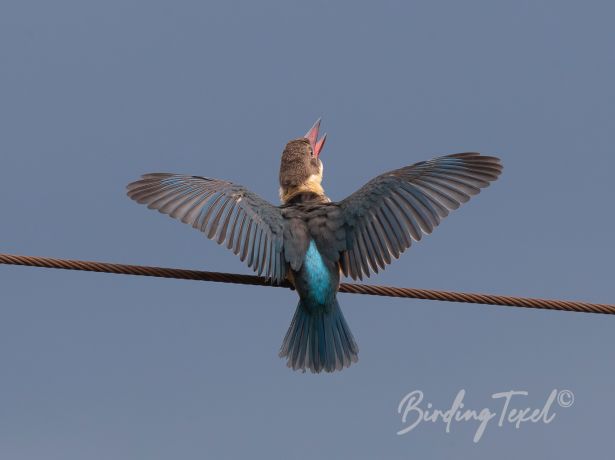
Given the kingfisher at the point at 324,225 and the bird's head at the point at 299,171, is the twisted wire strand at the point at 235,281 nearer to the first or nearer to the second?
the kingfisher at the point at 324,225

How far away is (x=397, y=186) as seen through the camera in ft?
23.9

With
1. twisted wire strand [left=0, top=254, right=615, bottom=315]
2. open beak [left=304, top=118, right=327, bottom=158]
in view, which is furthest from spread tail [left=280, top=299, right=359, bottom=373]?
open beak [left=304, top=118, right=327, bottom=158]

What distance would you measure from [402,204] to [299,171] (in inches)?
52.8

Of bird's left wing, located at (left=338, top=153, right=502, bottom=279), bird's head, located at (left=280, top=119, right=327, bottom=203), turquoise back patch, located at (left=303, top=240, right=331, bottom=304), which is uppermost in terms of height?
bird's head, located at (left=280, top=119, right=327, bottom=203)

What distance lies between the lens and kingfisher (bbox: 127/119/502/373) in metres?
6.84

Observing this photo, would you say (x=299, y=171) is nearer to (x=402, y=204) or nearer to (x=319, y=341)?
(x=402, y=204)

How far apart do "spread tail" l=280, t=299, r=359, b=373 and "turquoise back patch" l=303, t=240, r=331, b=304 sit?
0.13m

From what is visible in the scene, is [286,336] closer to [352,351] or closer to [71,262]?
[352,351]

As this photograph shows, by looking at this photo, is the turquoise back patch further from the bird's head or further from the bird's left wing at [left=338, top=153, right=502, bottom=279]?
the bird's head

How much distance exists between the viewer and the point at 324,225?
698cm

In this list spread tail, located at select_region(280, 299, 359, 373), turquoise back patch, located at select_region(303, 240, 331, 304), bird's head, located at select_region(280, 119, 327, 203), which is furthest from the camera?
bird's head, located at select_region(280, 119, 327, 203)

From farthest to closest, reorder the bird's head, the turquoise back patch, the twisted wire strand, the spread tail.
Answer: the bird's head, the spread tail, the turquoise back patch, the twisted wire strand

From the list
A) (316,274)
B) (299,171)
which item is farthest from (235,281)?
(299,171)

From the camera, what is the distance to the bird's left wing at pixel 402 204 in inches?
275
